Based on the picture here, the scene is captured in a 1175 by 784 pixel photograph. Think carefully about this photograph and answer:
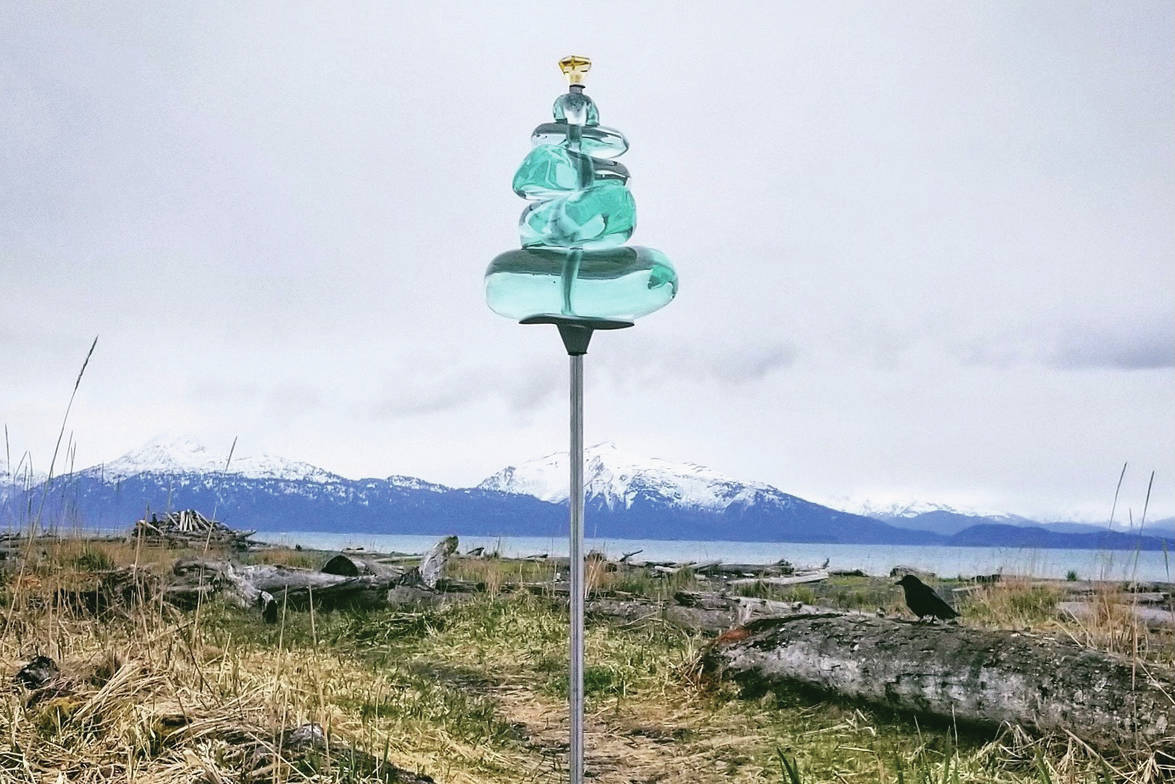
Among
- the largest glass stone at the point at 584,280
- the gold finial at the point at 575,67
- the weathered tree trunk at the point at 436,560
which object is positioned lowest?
the weathered tree trunk at the point at 436,560

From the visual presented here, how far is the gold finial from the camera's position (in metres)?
3.01

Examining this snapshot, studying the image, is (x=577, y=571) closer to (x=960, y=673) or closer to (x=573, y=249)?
(x=573, y=249)

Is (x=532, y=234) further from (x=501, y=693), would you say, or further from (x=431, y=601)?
(x=431, y=601)

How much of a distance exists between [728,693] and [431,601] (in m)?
3.07

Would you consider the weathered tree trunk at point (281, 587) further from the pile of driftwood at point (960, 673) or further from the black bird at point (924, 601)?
the black bird at point (924, 601)

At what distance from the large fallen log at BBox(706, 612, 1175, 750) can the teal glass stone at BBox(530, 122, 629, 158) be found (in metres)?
2.27

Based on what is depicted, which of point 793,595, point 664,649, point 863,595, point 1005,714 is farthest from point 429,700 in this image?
point 863,595

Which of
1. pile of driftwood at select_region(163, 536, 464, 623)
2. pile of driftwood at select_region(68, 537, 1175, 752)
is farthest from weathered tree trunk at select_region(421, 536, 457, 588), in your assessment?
pile of driftwood at select_region(68, 537, 1175, 752)

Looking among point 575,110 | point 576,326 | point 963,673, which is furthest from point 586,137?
point 963,673

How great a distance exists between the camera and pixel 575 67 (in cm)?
302

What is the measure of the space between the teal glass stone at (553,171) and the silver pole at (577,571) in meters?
0.50

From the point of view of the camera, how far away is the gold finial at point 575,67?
9.88ft

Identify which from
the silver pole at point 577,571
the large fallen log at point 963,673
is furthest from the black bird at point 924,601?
the silver pole at point 577,571

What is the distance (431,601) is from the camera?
6965mm
